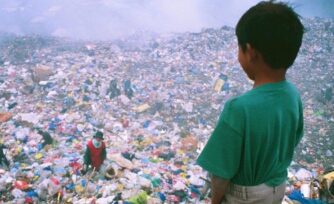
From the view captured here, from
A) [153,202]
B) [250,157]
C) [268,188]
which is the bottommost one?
[153,202]

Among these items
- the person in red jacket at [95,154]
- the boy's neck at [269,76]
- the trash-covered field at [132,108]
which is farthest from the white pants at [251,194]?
the person in red jacket at [95,154]

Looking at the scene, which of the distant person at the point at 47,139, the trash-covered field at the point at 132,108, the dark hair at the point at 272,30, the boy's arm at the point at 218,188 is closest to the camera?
the dark hair at the point at 272,30

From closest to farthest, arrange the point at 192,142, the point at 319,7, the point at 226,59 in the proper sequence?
1. the point at 192,142
2. the point at 226,59
3. the point at 319,7

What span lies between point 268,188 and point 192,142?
3.27 meters

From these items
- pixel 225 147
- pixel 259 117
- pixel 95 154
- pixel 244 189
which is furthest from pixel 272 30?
pixel 95 154

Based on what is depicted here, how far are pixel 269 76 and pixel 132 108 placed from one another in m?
4.18

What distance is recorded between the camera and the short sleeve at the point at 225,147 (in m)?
1.08

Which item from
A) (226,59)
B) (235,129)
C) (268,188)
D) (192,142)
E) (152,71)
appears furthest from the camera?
(226,59)

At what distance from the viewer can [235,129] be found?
1.09m

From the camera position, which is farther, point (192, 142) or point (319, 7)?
point (319, 7)

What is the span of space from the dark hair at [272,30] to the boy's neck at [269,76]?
4cm

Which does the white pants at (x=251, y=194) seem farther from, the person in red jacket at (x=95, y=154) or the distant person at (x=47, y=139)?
the distant person at (x=47, y=139)

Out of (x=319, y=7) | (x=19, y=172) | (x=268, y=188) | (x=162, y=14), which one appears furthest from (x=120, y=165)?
(x=319, y=7)

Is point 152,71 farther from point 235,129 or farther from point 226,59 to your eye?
point 235,129
